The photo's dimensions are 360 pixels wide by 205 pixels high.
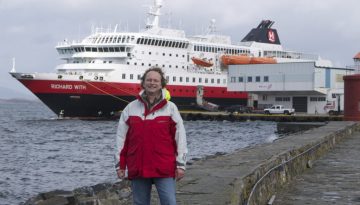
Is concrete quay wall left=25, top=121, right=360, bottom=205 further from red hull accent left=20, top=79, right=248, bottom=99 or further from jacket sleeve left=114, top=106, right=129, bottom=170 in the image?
red hull accent left=20, top=79, right=248, bottom=99

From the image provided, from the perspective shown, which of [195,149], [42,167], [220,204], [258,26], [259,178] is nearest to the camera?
[220,204]

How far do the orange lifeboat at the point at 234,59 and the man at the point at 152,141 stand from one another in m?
58.0

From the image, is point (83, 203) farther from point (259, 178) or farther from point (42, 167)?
point (42, 167)

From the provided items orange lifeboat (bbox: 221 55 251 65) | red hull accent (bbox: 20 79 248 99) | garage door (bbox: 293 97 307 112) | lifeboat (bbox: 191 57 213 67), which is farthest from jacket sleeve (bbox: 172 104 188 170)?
orange lifeboat (bbox: 221 55 251 65)

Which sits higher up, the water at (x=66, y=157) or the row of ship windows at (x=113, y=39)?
the row of ship windows at (x=113, y=39)

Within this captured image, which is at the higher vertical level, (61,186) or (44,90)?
(44,90)

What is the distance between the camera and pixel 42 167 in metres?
19.6

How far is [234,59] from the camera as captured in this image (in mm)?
63875

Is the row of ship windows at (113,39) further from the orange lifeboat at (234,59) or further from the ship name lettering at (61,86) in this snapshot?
the orange lifeboat at (234,59)

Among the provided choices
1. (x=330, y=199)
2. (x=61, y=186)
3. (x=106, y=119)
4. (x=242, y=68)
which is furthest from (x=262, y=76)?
(x=330, y=199)

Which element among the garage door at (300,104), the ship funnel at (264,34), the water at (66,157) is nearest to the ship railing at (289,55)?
the ship funnel at (264,34)

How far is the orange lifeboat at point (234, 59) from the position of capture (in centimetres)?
6305

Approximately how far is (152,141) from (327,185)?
5618mm

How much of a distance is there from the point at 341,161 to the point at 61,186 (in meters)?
7.13
